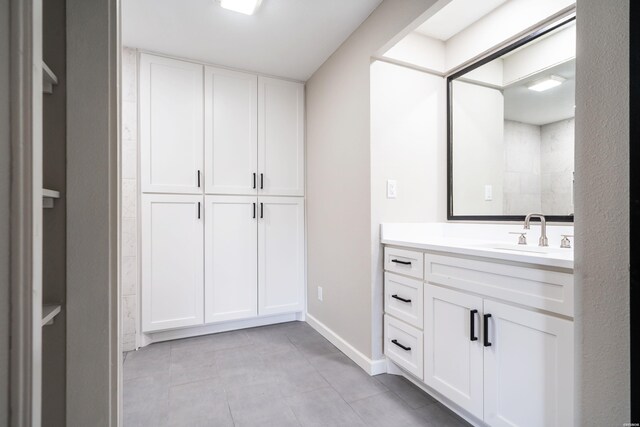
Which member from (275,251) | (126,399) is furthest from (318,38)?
(126,399)

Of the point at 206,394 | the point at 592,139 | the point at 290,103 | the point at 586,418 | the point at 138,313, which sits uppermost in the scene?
the point at 290,103

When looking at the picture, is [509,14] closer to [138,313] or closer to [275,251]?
[275,251]

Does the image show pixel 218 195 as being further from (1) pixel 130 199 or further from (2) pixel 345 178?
(2) pixel 345 178

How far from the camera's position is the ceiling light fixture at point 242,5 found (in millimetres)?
1802

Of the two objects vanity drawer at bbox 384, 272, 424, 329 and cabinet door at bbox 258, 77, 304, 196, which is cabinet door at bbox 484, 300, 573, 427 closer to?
vanity drawer at bbox 384, 272, 424, 329

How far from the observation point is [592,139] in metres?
0.87

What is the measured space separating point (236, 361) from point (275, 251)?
3.20ft

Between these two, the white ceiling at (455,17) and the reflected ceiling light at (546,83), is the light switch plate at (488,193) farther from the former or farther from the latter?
the white ceiling at (455,17)

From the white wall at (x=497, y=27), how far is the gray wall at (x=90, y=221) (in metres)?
1.98

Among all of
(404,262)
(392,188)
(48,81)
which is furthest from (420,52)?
(48,81)

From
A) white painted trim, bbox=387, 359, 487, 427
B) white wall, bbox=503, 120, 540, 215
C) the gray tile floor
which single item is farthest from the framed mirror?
the gray tile floor

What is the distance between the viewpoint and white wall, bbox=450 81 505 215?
1.93m

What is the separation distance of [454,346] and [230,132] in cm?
225

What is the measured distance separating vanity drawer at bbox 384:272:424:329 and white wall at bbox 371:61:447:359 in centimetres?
7
